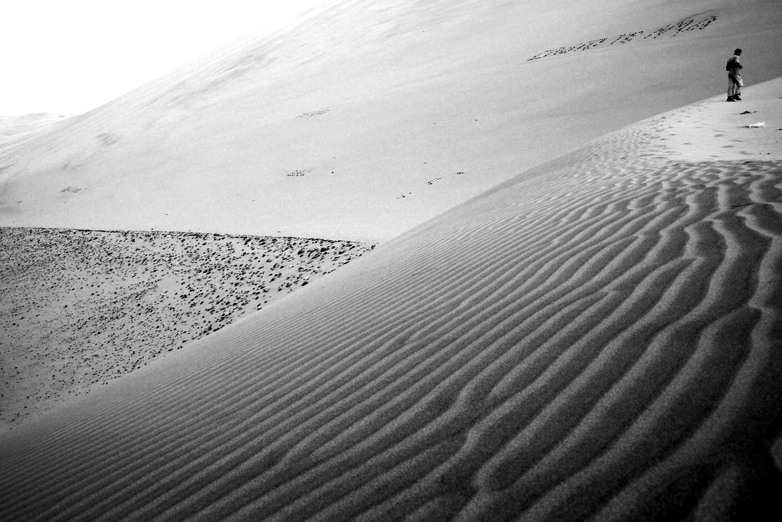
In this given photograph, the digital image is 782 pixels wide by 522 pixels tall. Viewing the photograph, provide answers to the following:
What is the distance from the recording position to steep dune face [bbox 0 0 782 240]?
47.3ft

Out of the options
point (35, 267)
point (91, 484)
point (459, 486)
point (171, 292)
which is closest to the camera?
point (459, 486)

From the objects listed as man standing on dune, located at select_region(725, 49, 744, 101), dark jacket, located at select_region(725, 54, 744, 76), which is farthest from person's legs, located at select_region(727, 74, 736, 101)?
dark jacket, located at select_region(725, 54, 744, 76)

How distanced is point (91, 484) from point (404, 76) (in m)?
26.8

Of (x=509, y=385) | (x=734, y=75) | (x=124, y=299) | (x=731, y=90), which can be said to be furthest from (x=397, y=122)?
(x=509, y=385)

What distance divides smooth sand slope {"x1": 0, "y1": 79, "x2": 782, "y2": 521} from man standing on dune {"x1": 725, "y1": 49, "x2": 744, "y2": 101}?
8811mm

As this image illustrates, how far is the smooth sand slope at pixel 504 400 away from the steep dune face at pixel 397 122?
24.4ft

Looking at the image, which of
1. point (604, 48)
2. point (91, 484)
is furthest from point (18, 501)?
point (604, 48)

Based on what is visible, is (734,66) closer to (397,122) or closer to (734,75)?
(734,75)

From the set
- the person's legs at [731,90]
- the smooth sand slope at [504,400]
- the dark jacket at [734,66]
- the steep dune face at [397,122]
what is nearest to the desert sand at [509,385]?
the smooth sand slope at [504,400]

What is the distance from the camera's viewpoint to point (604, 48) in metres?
21.3

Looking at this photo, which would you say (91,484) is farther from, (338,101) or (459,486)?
(338,101)

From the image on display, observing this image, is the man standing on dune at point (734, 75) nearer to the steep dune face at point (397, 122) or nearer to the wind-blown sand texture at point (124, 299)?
the steep dune face at point (397, 122)

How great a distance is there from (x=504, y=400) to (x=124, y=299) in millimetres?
A: 10884

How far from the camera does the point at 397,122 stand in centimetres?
1986
